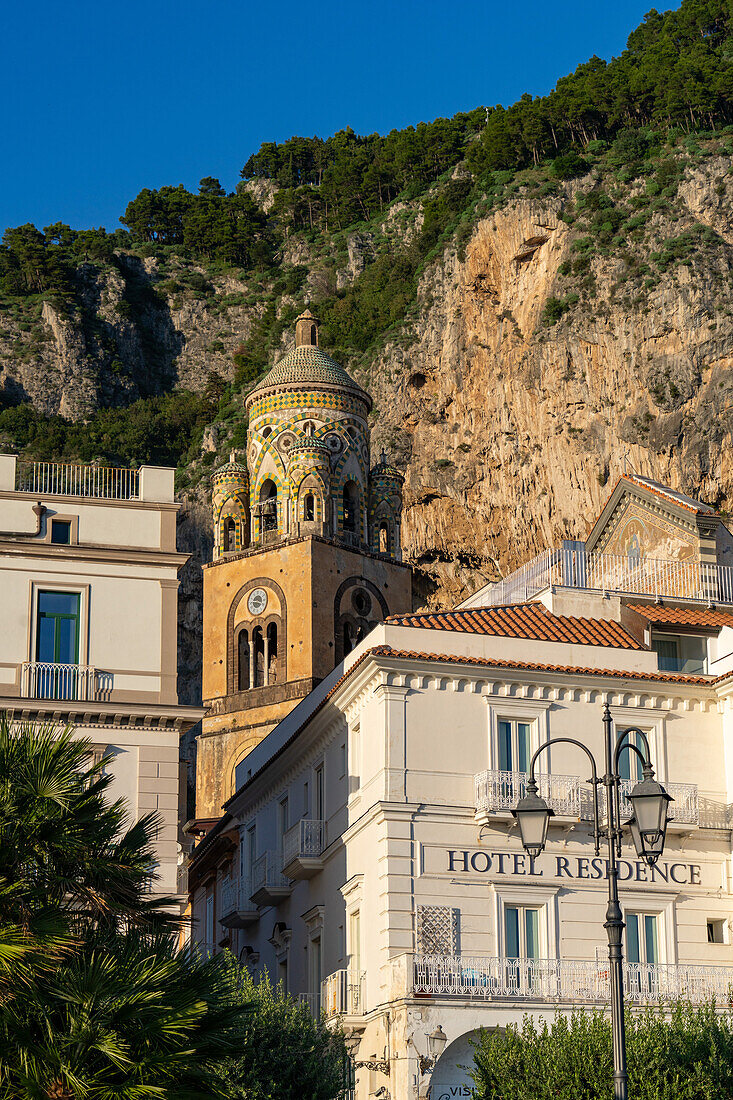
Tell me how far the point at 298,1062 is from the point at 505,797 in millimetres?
6066

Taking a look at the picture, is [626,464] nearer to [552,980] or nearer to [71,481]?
[71,481]

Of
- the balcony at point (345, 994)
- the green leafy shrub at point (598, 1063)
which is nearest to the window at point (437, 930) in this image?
the balcony at point (345, 994)

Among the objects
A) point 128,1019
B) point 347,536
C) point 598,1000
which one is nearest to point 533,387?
point 347,536

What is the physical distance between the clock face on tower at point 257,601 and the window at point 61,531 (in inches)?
1222

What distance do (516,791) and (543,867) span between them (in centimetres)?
141

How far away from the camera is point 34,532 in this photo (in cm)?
2858

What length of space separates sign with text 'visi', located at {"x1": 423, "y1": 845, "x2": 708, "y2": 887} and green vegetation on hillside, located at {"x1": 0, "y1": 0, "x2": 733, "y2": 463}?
4170cm

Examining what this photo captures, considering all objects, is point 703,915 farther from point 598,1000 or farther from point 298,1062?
point 298,1062

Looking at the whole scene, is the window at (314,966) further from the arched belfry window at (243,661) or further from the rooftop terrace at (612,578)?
the arched belfry window at (243,661)

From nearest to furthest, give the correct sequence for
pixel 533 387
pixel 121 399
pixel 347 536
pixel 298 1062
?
pixel 298 1062 → pixel 347 536 → pixel 533 387 → pixel 121 399

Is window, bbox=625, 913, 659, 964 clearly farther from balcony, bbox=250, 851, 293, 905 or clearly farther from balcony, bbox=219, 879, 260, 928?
balcony, bbox=219, 879, 260, 928

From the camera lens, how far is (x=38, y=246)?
111m

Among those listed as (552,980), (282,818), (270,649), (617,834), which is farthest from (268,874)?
(270,649)

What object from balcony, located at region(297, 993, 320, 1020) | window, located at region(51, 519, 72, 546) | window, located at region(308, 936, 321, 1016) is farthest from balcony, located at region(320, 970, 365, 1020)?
window, located at region(51, 519, 72, 546)
